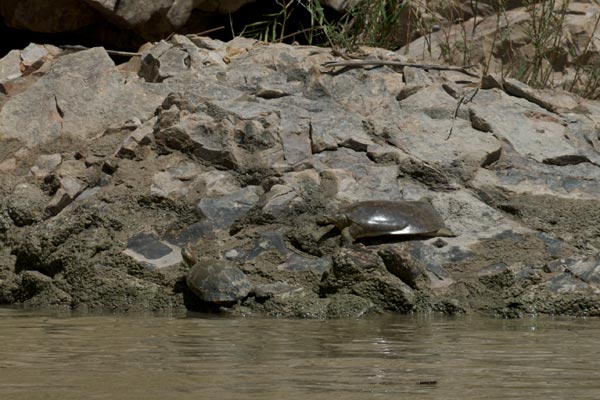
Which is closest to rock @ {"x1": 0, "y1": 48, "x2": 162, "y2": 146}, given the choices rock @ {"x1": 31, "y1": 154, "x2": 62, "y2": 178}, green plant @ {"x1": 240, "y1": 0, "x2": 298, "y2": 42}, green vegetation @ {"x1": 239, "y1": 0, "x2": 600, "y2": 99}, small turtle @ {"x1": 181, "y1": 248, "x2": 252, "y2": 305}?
rock @ {"x1": 31, "y1": 154, "x2": 62, "y2": 178}

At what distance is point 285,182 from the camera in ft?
18.3

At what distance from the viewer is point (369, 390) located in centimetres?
274

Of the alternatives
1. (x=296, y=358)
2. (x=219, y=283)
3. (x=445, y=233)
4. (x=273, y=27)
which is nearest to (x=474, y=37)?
(x=273, y=27)

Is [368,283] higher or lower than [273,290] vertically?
higher

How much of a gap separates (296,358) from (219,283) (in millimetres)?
1435

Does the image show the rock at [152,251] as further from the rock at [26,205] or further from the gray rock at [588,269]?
the gray rock at [588,269]

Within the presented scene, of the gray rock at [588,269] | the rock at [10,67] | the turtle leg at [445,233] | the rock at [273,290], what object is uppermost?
the gray rock at [588,269]

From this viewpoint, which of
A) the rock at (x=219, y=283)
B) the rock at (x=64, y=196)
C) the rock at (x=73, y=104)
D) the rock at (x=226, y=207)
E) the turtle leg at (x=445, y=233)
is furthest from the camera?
the rock at (x=73, y=104)

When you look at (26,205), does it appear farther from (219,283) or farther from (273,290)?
(273,290)

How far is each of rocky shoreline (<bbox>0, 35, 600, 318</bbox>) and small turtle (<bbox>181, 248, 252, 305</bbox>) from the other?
0.06 m

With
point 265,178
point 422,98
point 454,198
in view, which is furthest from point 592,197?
point 265,178

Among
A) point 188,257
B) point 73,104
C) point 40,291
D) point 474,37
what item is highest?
point 474,37

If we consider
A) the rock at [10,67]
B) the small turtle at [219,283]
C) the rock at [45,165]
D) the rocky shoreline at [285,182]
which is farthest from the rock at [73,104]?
the small turtle at [219,283]

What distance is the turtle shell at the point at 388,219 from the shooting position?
5.00 metres
